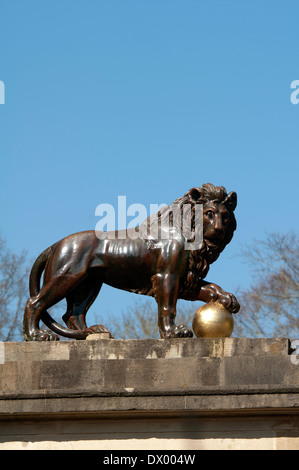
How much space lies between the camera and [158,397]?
10031 millimetres

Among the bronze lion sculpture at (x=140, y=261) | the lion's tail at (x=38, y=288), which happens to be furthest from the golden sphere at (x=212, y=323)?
the lion's tail at (x=38, y=288)

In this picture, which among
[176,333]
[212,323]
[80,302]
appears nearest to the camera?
[212,323]

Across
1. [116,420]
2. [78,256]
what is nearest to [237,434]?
[116,420]

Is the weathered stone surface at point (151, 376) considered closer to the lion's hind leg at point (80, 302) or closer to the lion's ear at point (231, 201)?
the lion's hind leg at point (80, 302)

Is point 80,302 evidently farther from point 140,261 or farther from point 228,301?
point 228,301

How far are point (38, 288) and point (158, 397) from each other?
287 cm

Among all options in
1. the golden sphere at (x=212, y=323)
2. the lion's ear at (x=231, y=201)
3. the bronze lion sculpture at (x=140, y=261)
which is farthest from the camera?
the lion's ear at (x=231, y=201)

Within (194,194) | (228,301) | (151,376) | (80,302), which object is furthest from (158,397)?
(194,194)

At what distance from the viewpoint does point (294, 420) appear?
10016 millimetres

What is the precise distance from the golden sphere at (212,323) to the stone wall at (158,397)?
0.20m

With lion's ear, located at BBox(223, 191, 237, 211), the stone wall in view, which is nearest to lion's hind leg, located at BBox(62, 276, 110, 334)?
the stone wall

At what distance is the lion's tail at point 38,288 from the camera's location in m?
11.8

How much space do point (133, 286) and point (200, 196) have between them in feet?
4.86
